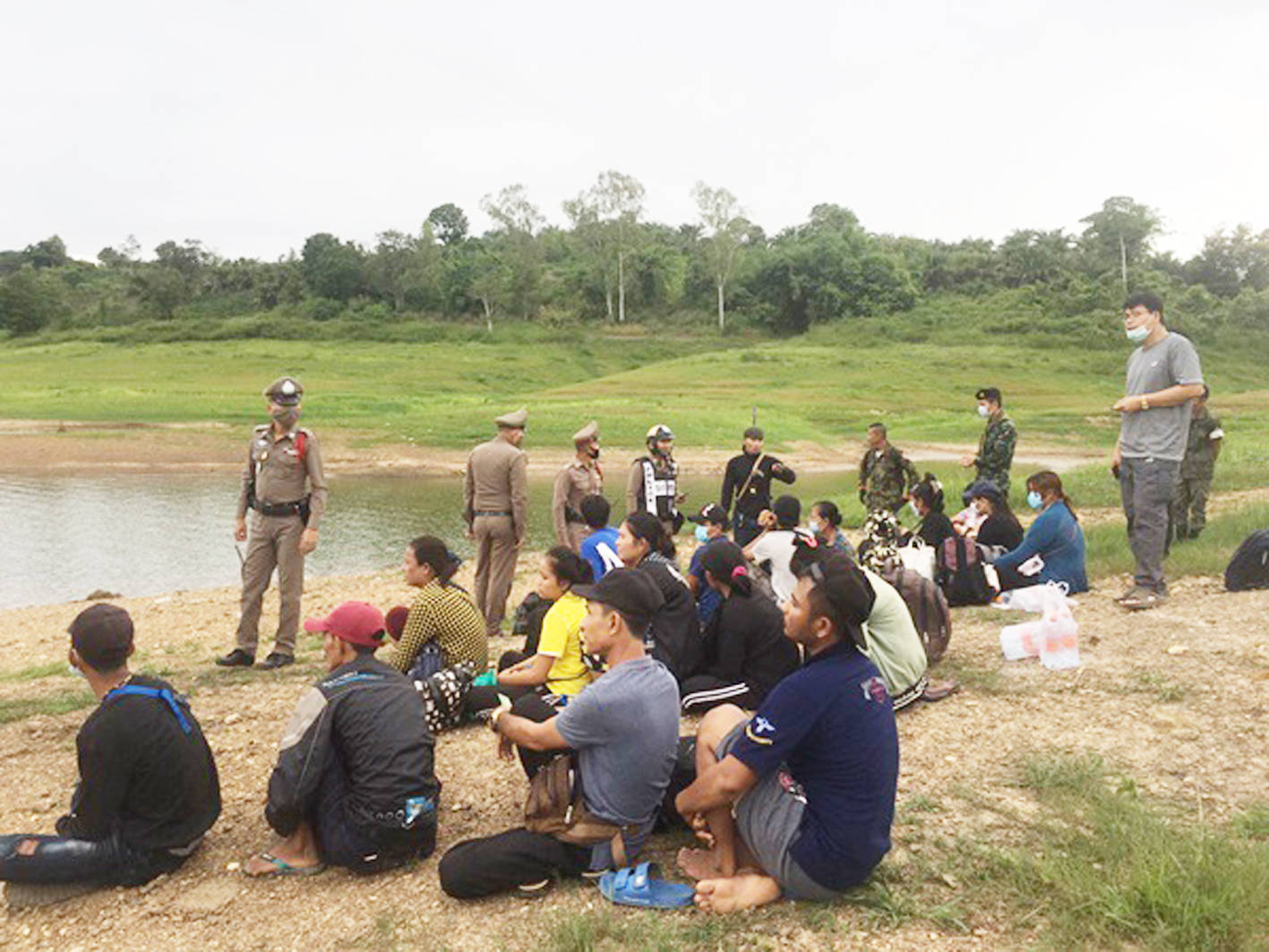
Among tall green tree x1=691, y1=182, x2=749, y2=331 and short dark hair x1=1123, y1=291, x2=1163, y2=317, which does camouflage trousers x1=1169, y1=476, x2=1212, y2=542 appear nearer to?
short dark hair x1=1123, y1=291, x2=1163, y2=317

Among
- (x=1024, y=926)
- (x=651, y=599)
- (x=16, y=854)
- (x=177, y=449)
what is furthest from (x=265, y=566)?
(x=177, y=449)

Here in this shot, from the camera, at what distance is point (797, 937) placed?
11.9 feet

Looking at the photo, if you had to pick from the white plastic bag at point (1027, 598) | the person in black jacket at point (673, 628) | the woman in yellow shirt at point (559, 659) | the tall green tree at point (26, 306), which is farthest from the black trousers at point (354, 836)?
the tall green tree at point (26, 306)

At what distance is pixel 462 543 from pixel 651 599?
14.5 metres

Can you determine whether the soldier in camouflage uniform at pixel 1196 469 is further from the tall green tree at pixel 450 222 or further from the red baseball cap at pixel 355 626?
the tall green tree at pixel 450 222

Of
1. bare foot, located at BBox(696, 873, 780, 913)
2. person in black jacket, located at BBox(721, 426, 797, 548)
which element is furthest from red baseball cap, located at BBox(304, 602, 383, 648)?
person in black jacket, located at BBox(721, 426, 797, 548)

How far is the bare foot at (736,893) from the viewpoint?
380 cm

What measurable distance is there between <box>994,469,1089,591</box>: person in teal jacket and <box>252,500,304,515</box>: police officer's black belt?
6.42 meters

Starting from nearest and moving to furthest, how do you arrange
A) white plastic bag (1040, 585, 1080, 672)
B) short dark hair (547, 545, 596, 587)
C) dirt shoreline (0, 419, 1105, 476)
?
short dark hair (547, 545, 596, 587) → white plastic bag (1040, 585, 1080, 672) → dirt shoreline (0, 419, 1105, 476)

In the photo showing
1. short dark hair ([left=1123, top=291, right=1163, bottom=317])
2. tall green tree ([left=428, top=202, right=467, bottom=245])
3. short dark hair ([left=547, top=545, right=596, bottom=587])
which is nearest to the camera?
short dark hair ([left=547, top=545, right=596, bottom=587])

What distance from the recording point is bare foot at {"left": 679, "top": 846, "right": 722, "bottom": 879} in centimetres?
409

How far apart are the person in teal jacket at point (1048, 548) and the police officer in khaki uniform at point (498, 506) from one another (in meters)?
4.61

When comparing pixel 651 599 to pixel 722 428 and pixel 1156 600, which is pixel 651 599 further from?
pixel 722 428

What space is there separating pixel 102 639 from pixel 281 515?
3.82 m
